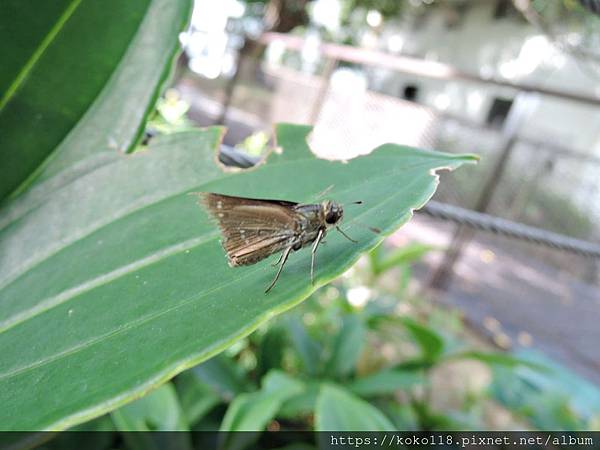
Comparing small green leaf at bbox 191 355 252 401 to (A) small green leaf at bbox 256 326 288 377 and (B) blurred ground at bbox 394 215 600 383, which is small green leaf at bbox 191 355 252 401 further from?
(B) blurred ground at bbox 394 215 600 383

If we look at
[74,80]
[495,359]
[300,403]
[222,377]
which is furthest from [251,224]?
[495,359]

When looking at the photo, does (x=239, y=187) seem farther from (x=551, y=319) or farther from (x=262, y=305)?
(x=551, y=319)

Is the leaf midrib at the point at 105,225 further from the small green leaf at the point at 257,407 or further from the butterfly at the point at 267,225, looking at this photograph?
the small green leaf at the point at 257,407

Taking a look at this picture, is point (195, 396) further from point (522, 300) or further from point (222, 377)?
point (522, 300)

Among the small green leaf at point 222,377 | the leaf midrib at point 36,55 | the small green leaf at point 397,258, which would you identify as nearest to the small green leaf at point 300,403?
the small green leaf at point 222,377

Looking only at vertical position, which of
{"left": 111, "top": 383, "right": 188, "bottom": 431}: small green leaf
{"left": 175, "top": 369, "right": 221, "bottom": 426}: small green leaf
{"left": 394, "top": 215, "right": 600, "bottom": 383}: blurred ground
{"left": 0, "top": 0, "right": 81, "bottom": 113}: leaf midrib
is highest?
{"left": 0, "top": 0, "right": 81, "bottom": 113}: leaf midrib

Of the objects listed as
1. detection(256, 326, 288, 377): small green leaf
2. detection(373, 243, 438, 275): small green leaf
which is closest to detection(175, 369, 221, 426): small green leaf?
detection(256, 326, 288, 377): small green leaf
